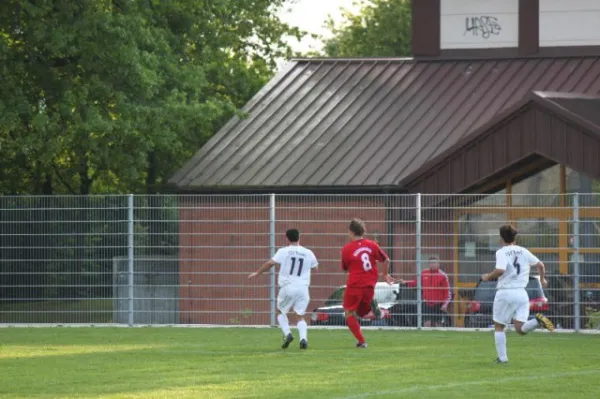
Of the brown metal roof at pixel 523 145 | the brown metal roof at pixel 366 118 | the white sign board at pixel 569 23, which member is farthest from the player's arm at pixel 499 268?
the white sign board at pixel 569 23

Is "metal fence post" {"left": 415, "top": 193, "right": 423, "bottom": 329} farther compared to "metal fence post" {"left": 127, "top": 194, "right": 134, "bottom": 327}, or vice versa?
"metal fence post" {"left": 127, "top": 194, "right": 134, "bottom": 327}

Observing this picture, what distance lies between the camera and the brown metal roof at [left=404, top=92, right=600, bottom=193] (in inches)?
1123

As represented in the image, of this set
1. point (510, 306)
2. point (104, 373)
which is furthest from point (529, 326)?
point (104, 373)

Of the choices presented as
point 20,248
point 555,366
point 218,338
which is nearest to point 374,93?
point 20,248

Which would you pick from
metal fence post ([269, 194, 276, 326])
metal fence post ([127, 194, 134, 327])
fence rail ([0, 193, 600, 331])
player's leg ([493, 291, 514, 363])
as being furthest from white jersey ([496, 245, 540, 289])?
metal fence post ([127, 194, 134, 327])

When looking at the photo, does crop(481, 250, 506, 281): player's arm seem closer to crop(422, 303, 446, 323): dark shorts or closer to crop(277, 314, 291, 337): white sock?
crop(277, 314, 291, 337): white sock

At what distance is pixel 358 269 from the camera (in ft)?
71.2

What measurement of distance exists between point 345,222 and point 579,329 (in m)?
4.92

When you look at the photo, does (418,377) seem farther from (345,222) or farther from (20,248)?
(20,248)

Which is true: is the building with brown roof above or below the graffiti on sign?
below

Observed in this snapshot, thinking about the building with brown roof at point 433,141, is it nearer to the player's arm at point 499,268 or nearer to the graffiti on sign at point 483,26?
the graffiti on sign at point 483,26

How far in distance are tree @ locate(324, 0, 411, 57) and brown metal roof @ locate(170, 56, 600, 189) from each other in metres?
31.8

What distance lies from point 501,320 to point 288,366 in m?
2.66

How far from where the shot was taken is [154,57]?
34.3 metres
